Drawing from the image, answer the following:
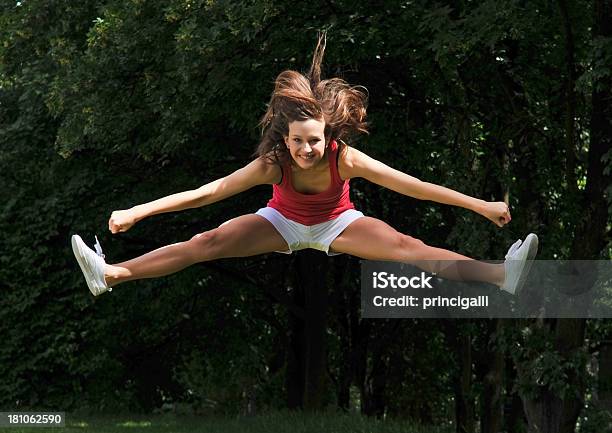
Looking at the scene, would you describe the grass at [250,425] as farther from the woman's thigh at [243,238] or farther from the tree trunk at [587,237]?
the woman's thigh at [243,238]

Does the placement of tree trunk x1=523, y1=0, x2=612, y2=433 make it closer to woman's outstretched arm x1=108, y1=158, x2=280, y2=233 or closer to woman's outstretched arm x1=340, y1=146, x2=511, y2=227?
woman's outstretched arm x1=340, y1=146, x2=511, y2=227

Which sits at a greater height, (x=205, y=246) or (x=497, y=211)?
(x=497, y=211)

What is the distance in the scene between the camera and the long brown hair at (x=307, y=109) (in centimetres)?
578

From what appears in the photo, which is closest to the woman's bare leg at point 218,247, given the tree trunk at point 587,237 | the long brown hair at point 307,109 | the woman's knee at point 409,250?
the long brown hair at point 307,109

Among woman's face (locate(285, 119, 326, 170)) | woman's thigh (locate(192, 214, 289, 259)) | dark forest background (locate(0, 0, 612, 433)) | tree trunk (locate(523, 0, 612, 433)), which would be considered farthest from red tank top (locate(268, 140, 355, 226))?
tree trunk (locate(523, 0, 612, 433))

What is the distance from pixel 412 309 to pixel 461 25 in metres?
8.99

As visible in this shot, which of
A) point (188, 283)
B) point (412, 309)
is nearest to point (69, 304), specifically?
point (188, 283)

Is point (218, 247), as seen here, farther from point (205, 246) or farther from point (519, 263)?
point (519, 263)

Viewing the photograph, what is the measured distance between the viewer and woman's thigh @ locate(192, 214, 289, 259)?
6.07 metres

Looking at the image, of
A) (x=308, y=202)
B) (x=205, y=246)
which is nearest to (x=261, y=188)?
(x=205, y=246)

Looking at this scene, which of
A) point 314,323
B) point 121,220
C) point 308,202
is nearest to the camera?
point 121,220

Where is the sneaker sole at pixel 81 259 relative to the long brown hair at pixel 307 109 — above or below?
below

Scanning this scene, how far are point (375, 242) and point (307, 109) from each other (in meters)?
0.86

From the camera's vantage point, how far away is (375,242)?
607 centimetres
